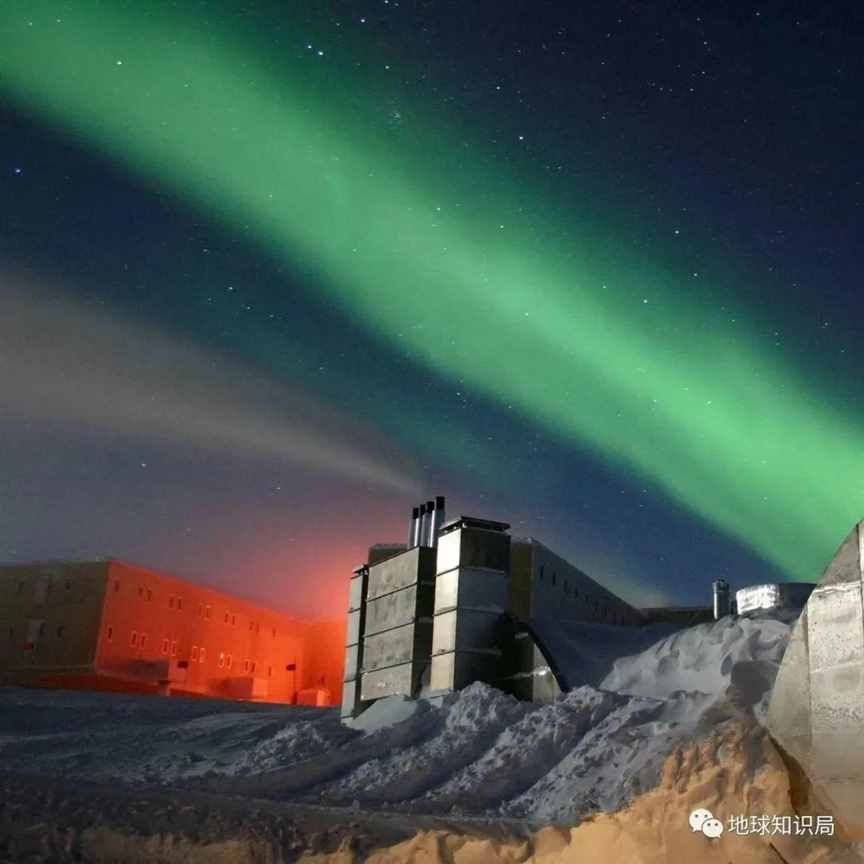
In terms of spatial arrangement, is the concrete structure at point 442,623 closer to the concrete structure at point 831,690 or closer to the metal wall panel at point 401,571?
the metal wall panel at point 401,571

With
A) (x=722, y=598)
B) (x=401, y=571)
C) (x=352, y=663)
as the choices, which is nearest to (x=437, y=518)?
(x=401, y=571)

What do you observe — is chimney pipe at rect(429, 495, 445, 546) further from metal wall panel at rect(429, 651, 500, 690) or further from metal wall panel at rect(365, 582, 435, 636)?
metal wall panel at rect(429, 651, 500, 690)

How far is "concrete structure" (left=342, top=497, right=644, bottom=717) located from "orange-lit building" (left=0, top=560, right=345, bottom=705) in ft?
50.8

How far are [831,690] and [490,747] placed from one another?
8.39 m

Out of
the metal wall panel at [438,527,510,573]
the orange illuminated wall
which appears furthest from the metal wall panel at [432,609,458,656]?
the orange illuminated wall

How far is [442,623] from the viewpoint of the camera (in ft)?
54.6

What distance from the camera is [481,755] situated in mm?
13078

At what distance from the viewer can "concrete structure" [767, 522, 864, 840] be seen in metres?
5.24

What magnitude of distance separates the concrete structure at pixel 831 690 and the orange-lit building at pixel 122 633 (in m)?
30.2

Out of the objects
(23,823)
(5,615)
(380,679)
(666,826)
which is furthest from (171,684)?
(666,826)

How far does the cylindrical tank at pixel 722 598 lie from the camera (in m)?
23.4

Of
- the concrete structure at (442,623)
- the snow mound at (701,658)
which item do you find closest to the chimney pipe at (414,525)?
the concrete structure at (442,623)

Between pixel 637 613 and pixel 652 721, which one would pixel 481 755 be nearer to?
pixel 652 721

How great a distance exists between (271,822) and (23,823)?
2103mm
